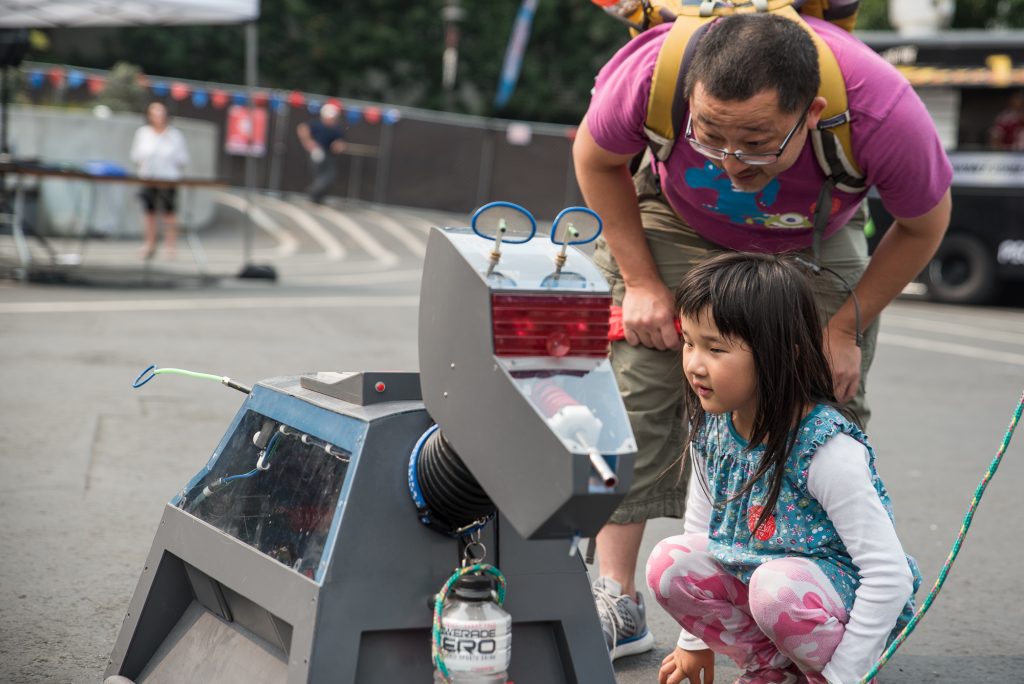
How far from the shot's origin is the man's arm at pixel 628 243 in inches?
126

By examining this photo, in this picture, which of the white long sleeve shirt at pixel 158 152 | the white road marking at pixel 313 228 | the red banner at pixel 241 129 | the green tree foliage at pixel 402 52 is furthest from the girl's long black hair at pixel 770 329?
the green tree foliage at pixel 402 52

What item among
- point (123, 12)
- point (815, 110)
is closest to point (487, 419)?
point (815, 110)

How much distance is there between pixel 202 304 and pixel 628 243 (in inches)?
311

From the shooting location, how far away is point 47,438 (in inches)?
218

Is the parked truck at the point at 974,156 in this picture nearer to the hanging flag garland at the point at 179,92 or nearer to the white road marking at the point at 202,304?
the white road marking at the point at 202,304

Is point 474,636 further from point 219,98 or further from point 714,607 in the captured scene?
point 219,98

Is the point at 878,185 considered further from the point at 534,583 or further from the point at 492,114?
the point at 492,114

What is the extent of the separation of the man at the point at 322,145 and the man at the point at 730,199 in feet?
66.1

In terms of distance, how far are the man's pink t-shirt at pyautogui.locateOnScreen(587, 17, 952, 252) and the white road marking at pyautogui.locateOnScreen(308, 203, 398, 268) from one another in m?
12.6

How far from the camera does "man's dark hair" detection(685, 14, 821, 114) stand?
2678 mm

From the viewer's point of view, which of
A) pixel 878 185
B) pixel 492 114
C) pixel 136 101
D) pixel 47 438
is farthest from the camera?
pixel 492 114

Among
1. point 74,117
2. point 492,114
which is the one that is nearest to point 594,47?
point 492,114

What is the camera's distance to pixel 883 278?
10.2 ft

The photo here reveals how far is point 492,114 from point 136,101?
578 inches
